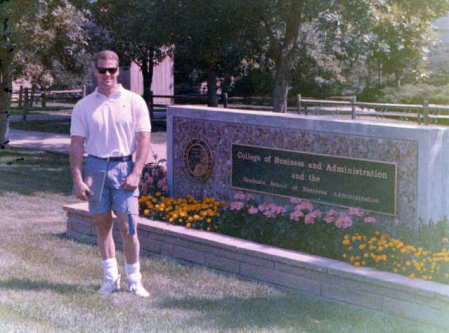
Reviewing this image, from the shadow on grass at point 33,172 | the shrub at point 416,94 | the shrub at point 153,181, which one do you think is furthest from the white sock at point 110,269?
the shrub at point 416,94

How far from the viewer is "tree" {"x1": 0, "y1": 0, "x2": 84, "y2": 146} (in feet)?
46.1

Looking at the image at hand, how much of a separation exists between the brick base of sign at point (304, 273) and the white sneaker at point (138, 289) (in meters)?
0.99

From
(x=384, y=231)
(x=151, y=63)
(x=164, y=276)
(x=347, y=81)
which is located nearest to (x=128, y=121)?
(x=164, y=276)

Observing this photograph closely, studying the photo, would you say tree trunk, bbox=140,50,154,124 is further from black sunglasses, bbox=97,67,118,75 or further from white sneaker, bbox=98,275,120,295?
black sunglasses, bbox=97,67,118,75

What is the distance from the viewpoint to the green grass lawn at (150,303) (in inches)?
213

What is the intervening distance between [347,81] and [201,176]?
103 feet

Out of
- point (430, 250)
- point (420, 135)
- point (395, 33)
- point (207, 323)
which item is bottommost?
point (207, 323)

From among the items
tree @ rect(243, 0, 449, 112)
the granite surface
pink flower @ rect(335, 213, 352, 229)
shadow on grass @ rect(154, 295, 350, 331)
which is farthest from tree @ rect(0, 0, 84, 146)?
shadow on grass @ rect(154, 295, 350, 331)

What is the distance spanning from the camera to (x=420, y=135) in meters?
6.43

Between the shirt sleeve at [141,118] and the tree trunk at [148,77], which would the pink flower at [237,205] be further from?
the tree trunk at [148,77]

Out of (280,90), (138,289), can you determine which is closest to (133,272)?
(138,289)

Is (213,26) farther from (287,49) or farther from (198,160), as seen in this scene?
(198,160)

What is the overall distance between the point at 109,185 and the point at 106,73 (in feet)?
2.85

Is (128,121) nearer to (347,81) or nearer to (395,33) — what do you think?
(395,33)
